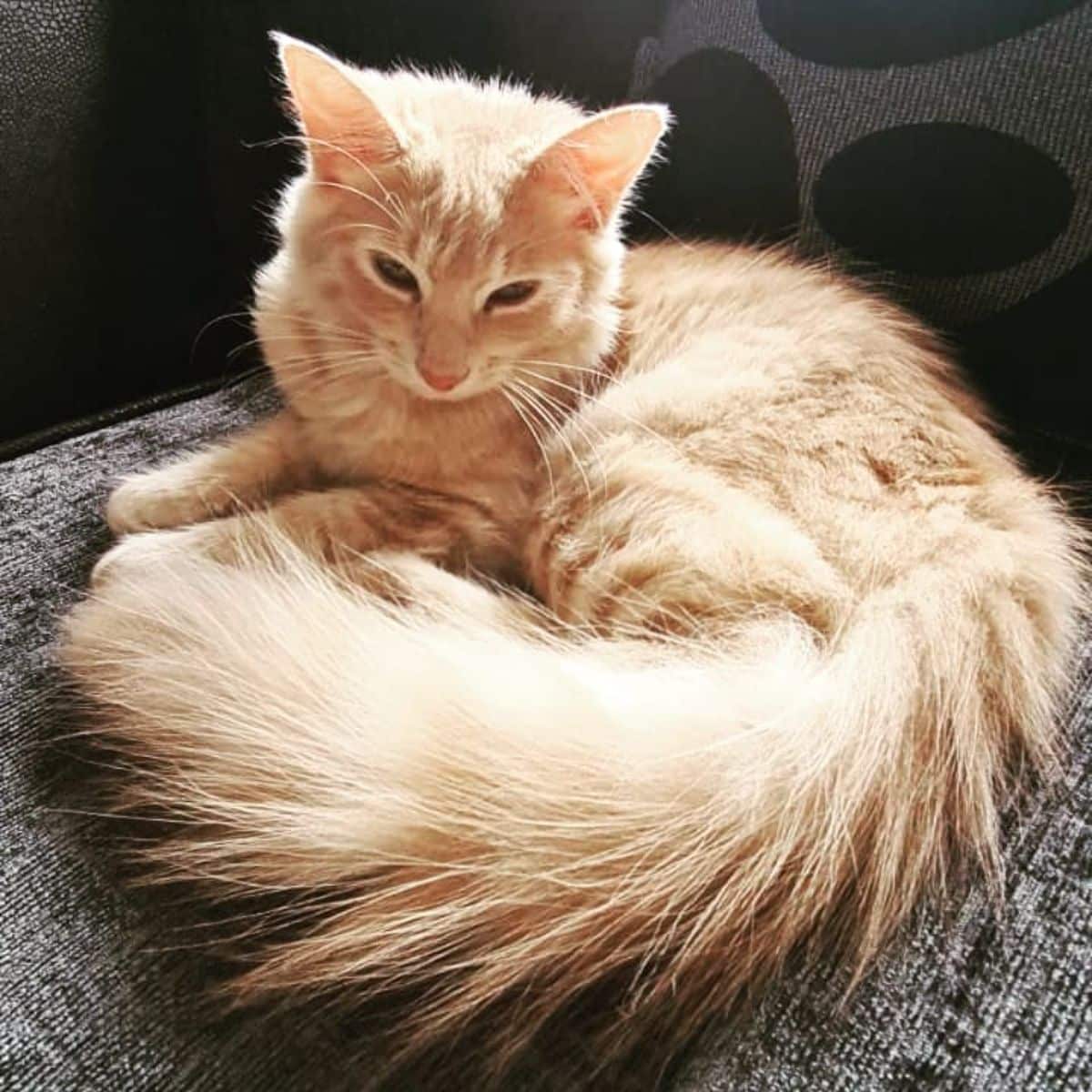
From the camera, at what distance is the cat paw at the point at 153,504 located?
1062 mm

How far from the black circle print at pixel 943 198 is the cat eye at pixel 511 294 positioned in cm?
35

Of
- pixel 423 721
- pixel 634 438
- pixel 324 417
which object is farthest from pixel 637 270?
pixel 423 721

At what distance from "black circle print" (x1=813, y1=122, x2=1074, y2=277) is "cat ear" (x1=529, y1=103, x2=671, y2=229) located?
24 centimetres

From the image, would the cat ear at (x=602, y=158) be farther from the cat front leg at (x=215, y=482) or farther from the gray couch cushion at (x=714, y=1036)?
the gray couch cushion at (x=714, y=1036)

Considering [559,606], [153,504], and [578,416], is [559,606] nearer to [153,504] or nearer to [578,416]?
[578,416]

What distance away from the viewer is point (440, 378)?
104cm

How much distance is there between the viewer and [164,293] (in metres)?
1.40

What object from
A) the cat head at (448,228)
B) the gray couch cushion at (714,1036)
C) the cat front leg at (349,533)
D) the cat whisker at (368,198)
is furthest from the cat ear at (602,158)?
the gray couch cushion at (714,1036)

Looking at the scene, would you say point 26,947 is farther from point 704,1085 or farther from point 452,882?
point 704,1085

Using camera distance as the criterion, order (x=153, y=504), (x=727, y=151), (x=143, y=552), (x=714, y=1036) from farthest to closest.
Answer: (x=727, y=151) → (x=153, y=504) → (x=143, y=552) → (x=714, y=1036)

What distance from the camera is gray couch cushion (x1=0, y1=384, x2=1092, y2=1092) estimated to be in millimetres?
582

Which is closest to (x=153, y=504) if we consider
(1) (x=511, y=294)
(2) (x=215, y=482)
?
(2) (x=215, y=482)

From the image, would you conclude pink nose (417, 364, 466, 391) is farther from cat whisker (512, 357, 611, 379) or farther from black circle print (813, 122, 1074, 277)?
black circle print (813, 122, 1074, 277)

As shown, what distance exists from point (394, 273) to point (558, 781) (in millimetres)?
594
